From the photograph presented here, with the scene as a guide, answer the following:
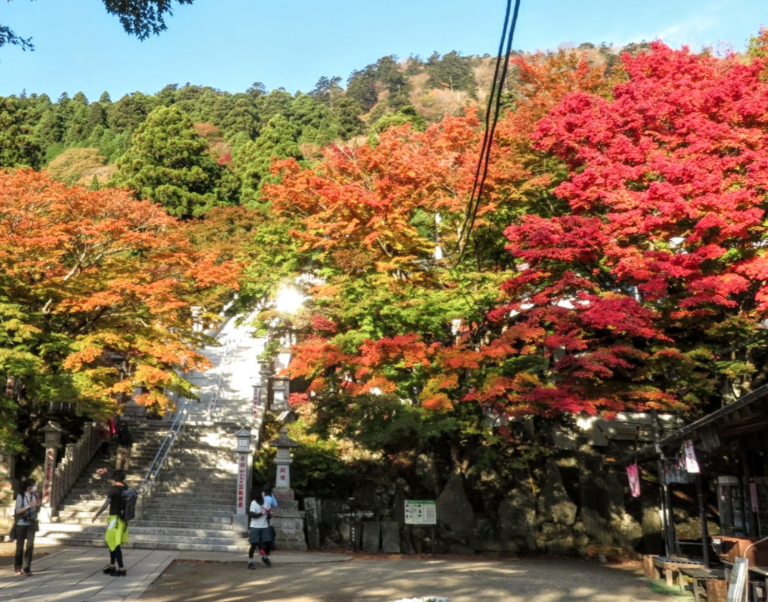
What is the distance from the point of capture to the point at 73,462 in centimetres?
1856

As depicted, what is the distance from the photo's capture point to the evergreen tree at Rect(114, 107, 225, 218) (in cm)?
3959

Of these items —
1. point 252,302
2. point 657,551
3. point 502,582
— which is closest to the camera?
point 502,582

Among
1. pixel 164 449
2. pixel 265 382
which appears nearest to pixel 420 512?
pixel 164 449

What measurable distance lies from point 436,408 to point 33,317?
32.0 feet

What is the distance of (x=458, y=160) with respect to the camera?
2148cm

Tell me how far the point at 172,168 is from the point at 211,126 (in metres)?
30.0

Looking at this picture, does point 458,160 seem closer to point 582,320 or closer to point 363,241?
point 363,241

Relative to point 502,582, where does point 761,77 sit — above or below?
above

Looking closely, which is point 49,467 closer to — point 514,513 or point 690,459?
point 514,513

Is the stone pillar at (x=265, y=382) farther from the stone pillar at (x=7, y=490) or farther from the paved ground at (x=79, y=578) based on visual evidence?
the paved ground at (x=79, y=578)

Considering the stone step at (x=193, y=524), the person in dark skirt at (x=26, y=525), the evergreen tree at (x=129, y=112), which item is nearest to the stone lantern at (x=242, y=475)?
the stone step at (x=193, y=524)

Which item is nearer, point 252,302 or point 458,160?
point 458,160

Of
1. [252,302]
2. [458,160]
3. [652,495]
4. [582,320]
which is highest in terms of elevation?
[458,160]

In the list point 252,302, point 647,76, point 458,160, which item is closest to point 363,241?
point 458,160
